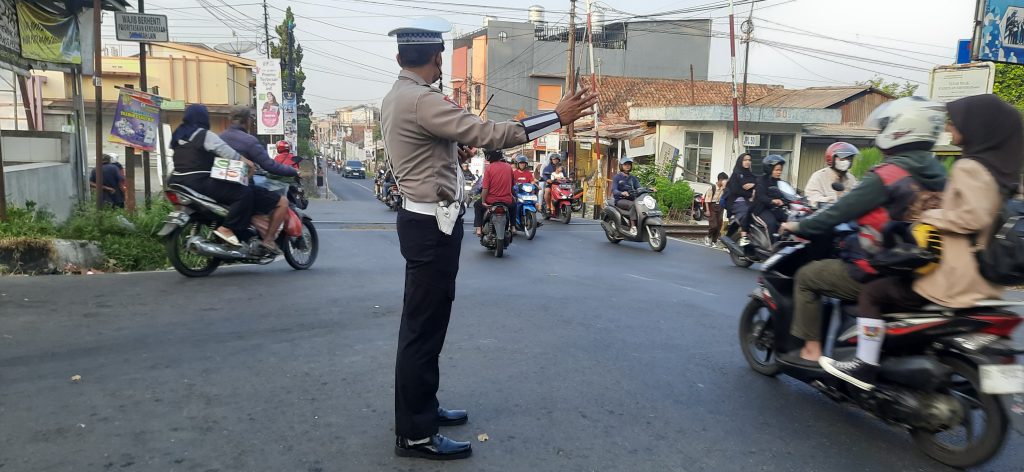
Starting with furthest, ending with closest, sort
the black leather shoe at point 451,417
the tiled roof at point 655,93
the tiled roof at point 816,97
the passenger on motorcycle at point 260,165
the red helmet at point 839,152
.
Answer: the tiled roof at point 655,93
the tiled roof at point 816,97
the passenger on motorcycle at point 260,165
the red helmet at point 839,152
the black leather shoe at point 451,417

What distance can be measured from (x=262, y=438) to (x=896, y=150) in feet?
11.4

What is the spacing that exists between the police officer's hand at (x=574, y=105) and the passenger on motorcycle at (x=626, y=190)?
422 inches

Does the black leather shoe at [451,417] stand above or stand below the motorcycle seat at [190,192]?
below

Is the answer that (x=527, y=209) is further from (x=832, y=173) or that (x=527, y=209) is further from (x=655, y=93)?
(x=655, y=93)

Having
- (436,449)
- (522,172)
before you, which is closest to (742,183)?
(522,172)

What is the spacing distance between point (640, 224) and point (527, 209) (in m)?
2.28

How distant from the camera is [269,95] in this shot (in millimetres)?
31766

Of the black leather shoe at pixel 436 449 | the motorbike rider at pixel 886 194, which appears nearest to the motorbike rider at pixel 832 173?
the motorbike rider at pixel 886 194

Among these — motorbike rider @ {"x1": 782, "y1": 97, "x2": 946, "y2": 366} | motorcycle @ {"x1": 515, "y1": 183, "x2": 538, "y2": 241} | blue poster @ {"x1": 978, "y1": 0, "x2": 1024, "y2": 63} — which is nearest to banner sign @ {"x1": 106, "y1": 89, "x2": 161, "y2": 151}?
motorcycle @ {"x1": 515, "y1": 183, "x2": 538, "y2": 241}

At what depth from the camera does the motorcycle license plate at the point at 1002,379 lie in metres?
3.12

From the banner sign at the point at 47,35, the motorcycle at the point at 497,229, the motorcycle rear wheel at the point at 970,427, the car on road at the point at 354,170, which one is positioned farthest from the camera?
the car on road at the point at 354,170

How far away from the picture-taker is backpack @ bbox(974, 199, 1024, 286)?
3252 mm

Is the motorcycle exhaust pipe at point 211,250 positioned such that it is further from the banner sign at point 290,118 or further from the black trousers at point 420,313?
the banner sign at point 290,118

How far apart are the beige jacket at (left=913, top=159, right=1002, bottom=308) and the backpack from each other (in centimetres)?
3
